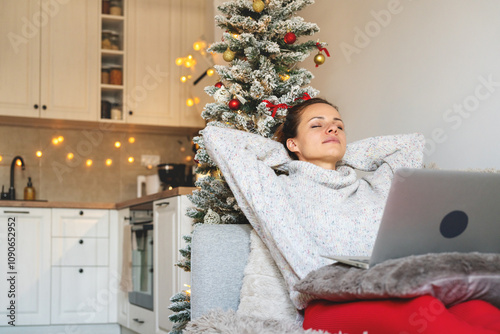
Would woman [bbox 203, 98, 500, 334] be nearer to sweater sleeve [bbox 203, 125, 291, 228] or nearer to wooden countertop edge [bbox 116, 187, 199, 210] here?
sweater sleeve [bbox 203, 125, 291, 228]

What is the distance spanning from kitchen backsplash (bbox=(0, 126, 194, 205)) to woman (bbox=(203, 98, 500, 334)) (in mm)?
3197

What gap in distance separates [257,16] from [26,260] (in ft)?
8.93

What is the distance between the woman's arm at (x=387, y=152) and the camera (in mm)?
1941

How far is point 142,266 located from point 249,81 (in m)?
1.83

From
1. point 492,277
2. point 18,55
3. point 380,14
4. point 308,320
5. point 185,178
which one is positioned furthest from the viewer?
point 185,178

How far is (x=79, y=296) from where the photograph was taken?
13.6ft

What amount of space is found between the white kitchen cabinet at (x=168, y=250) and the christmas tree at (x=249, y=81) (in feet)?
Result: 2.37

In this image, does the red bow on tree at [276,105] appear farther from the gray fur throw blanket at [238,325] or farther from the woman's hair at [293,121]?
the gray fur throw blanket at [238,325]

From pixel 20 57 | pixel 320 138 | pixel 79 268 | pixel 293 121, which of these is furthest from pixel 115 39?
pixel 320 138

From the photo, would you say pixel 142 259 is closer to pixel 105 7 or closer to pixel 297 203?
pixel 297 203

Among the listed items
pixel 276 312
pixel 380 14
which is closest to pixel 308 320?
pixel 276 312

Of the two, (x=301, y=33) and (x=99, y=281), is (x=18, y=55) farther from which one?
(x=301, y=33)

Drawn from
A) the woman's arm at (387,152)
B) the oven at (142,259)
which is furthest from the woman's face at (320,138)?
the oven at (142,259)

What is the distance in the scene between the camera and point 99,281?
421 cm
